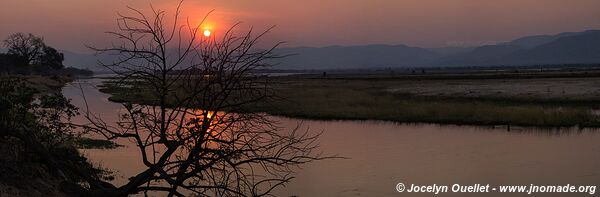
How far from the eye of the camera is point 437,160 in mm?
24000

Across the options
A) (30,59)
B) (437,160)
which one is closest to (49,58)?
(30,59)

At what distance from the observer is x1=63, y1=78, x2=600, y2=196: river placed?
19531 mm

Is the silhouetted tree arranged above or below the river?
above

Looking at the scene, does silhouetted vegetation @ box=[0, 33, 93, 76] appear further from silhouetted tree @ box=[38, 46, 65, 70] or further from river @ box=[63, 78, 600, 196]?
river @ box=[63, 78, 600, 196]

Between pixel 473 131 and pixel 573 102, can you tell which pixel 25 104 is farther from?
pixel 573 102

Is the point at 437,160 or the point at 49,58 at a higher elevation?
the point at 49,58

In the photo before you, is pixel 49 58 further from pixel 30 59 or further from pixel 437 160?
pixel 437 160

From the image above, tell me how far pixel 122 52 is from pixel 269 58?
9.83ft

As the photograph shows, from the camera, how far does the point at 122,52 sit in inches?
416

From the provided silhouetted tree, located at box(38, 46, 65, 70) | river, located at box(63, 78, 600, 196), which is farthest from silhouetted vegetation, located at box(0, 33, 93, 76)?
river, located at box(63, 78, 600, 196)

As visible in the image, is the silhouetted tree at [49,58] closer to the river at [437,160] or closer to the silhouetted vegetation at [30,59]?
the silhouetted vegetation at [30,59]

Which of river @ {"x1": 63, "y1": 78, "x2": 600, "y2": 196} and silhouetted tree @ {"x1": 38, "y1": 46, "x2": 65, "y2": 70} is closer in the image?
river @ {"x1": 63, "y1": 78, "x2": 600, "y2": 196}

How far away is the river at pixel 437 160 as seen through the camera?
1953cm

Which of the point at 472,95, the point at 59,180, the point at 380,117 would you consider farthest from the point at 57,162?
the point at 472,95
